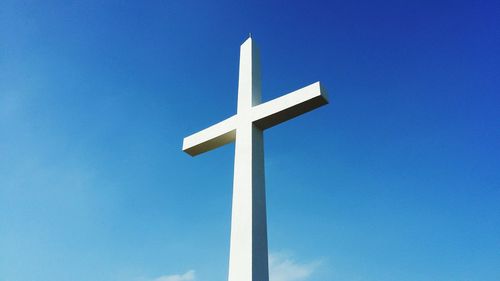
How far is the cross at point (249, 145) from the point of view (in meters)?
3.60

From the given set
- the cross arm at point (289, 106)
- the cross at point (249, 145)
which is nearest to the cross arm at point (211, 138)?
the cross at point (249, 145)

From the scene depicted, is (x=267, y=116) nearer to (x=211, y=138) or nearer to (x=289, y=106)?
(x=289, y=106)

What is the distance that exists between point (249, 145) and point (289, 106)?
0.66 meters

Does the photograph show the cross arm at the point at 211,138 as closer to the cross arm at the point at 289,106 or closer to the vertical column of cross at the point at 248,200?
the vertical column of cross at the point at 248,200

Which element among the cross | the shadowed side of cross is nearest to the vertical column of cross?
the cross

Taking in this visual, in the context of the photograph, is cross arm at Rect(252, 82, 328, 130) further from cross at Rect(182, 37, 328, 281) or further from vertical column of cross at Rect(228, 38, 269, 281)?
vertical column of cross at Rect(228, 38, 269, 281)

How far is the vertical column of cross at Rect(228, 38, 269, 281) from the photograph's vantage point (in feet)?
11.6

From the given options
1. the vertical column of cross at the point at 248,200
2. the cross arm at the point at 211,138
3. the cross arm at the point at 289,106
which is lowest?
the vertical column of cross at the point at 248,200

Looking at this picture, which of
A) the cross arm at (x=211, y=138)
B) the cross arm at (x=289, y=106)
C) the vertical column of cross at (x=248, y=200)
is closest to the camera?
the vertical column of cross at (x=248, y=200)

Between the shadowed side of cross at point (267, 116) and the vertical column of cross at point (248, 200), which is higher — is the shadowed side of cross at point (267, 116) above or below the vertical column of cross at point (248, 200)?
above

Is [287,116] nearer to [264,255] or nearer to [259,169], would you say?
[259,169]

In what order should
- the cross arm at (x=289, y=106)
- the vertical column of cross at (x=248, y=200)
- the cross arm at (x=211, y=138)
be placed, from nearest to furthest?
1. the vertical column of cross at (x=248, y=200)
2. the cross arm at (x=289, y=106)
3. the cross arm at (x=211, y=138)

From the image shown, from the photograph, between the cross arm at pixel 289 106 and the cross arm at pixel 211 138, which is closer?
the cross arm at pixel 289 106

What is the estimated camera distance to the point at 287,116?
4.52 m
